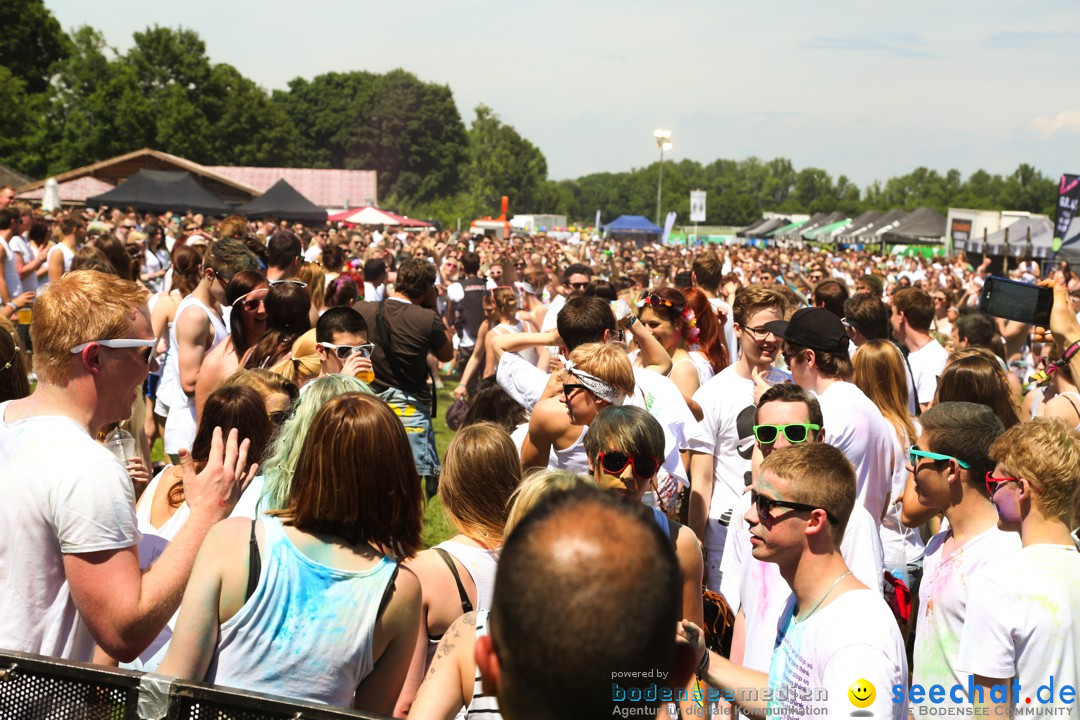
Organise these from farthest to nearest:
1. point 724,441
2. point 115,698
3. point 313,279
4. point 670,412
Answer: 1. point 313,279
2. point 724,441
3. point 670,412
4. point 115,698

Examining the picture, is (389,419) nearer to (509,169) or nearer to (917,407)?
(917,407)

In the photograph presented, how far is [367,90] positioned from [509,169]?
20.2 meters

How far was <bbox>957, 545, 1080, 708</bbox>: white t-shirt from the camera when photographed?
2.88m

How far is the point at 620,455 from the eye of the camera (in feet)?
11.6

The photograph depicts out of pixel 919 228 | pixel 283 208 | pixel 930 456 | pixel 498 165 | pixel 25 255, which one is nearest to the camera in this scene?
pixel 930 456

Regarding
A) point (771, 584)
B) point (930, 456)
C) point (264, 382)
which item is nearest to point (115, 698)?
point (771, 584)

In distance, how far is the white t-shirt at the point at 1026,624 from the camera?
288 cm

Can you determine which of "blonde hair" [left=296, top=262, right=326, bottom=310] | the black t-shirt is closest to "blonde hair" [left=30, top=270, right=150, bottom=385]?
the black t-shirt

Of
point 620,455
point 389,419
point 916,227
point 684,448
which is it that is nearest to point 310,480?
point 389,419

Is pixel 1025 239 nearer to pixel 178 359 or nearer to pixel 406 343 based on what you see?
pixel 406 343

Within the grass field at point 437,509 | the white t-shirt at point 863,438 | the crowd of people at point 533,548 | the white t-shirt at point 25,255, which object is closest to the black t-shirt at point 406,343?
the grass field at point 437,509

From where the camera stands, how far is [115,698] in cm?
198

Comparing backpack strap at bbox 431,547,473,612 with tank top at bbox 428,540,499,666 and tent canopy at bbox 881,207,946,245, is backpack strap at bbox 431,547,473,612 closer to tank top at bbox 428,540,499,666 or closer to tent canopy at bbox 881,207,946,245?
tank top at bbox 428,540,499,666

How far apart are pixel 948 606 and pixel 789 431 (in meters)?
0.88
